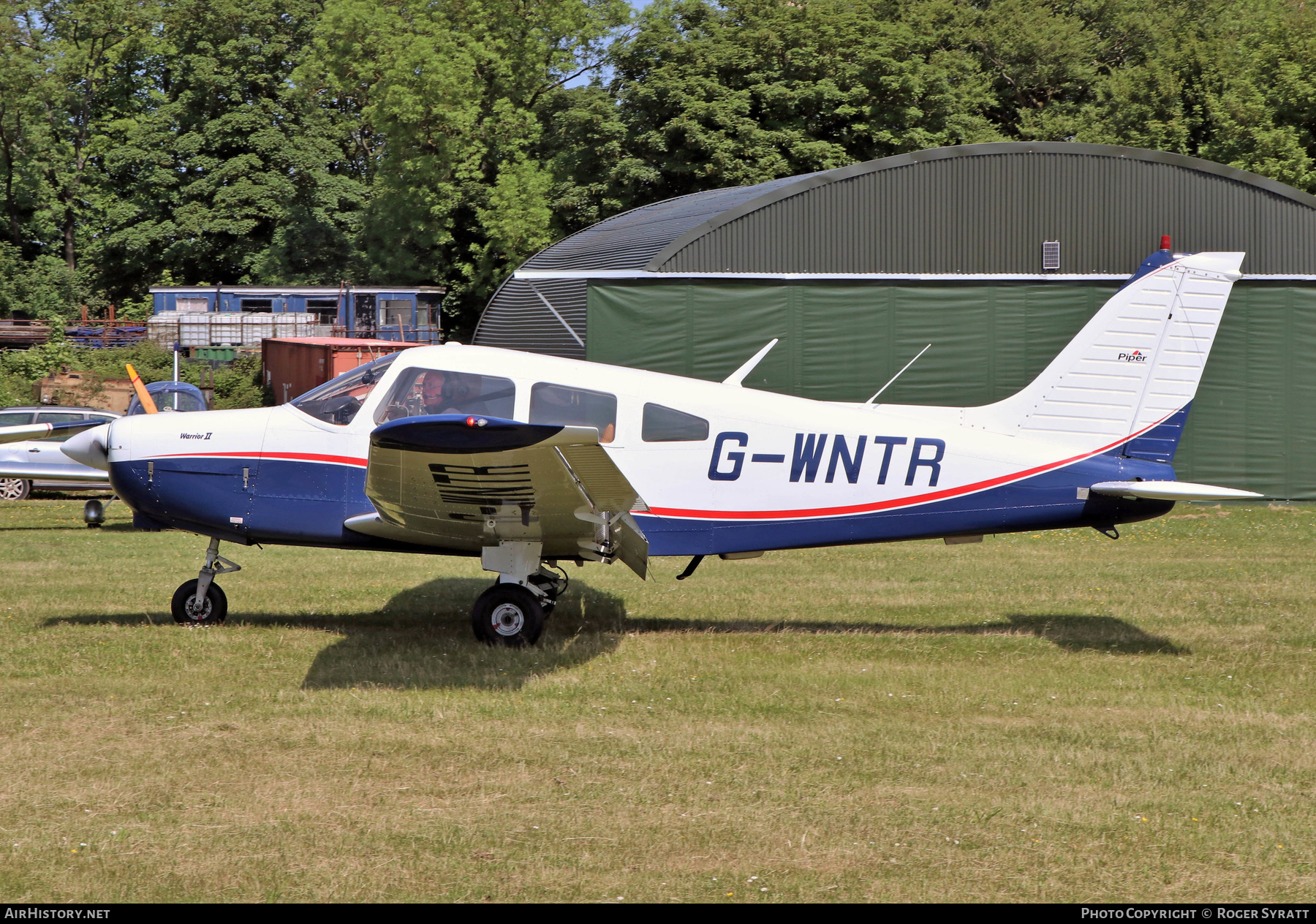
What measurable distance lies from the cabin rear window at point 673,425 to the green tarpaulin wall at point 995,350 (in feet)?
29.8

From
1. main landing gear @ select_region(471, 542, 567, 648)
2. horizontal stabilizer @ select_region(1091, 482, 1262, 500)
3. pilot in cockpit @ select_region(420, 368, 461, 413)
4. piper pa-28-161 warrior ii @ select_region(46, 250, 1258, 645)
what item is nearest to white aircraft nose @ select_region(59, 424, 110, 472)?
piper pa-28-161 warrior ii @ select_region(46, 250, 1258, 645)

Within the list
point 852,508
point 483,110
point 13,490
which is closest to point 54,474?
point 13,490

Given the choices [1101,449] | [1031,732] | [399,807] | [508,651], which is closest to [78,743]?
[399,807]

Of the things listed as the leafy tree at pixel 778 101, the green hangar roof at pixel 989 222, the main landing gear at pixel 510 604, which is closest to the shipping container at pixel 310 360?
the leafy tree at pixel 778 101

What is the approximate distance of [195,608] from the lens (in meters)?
9.30

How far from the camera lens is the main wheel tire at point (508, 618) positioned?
860 cm

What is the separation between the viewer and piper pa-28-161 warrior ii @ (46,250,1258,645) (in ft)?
28.1

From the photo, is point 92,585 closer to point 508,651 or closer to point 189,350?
point 508,651

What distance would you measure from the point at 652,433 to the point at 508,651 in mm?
1927

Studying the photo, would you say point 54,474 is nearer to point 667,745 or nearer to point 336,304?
point 667,745

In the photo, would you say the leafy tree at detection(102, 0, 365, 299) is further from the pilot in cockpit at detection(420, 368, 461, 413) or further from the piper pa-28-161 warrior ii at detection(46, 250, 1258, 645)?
the pilot in cockpit at detection(420, 368, 461, 413)

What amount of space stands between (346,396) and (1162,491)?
607 cm

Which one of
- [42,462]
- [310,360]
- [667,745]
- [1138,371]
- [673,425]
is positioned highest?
[1138,371]

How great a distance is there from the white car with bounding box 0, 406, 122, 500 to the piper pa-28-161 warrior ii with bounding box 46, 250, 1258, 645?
4.06m
